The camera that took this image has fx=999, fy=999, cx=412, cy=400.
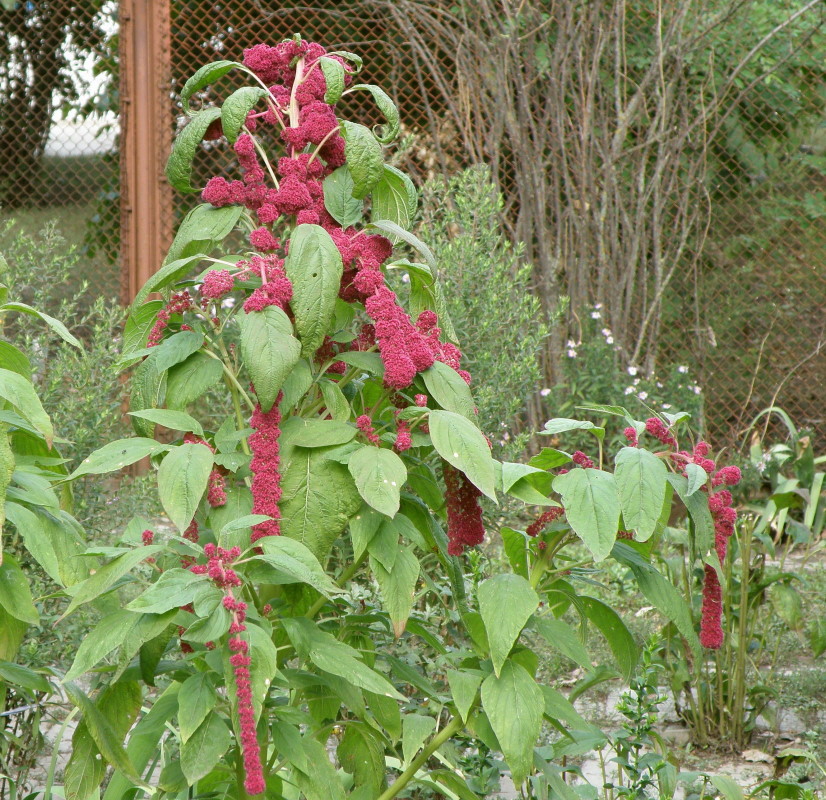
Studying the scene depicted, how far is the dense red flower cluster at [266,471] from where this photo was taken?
4.45 feet

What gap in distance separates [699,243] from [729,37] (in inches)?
51.3

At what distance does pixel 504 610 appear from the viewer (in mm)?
1413

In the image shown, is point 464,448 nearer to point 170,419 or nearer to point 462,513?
point 462,513

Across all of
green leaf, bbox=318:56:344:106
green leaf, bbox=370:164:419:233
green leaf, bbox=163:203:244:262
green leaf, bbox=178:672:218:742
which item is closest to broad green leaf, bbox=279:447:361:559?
green leaf, bbox=178:672:218:742

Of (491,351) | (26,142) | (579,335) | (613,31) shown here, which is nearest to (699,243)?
(579,335)

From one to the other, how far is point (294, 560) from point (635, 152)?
17.1 ft

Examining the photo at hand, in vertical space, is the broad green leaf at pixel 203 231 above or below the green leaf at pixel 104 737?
above

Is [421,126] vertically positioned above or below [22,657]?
above

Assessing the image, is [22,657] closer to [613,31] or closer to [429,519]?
[429,519]

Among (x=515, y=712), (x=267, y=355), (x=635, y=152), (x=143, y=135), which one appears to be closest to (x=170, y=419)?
(x=267, y=355)

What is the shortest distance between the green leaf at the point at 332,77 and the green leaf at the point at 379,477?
1.92ft

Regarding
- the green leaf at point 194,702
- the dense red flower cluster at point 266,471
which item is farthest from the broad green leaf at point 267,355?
the green leaf at point 194,702

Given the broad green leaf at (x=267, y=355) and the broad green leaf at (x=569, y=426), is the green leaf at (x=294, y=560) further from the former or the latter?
the broad green leaf at (x=569, y=426)

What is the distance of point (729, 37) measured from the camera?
6.13 metres
